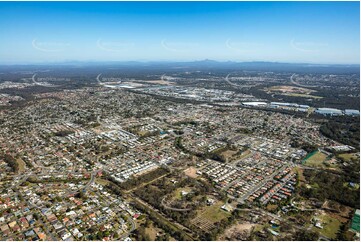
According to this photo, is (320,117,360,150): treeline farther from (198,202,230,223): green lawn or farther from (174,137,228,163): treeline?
(198,202,230,223): green lawn

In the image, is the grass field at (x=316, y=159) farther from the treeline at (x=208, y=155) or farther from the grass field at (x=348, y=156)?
the treeline at (x=208, y=155)

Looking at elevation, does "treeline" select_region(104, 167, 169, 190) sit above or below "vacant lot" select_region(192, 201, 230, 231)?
above

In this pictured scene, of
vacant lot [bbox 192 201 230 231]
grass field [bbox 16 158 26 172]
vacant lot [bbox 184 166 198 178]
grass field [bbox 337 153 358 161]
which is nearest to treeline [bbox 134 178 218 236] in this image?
vacant lot [bbox 192 201 230 231]

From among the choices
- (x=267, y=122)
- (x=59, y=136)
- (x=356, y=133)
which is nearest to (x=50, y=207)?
(x=59, y=136)

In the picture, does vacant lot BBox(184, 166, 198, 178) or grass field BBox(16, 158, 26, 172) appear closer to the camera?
vacant lot BBox(184, 166, 198, 178)

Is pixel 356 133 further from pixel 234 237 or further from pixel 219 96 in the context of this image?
pixel 219 96

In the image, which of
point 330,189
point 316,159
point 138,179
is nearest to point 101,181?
point 138,179
